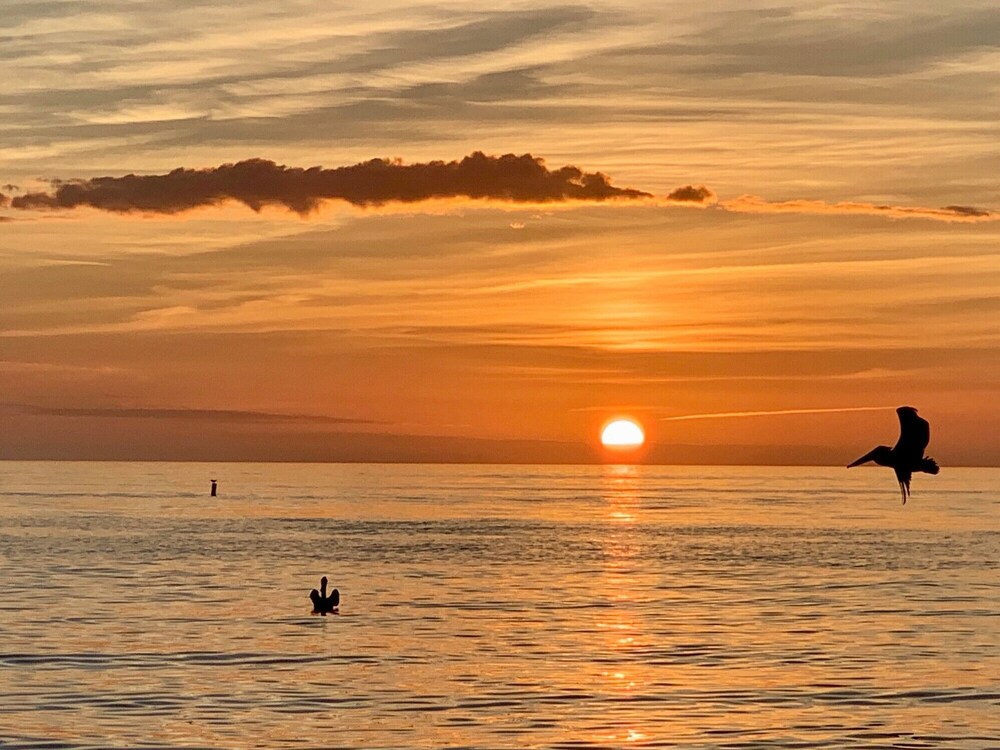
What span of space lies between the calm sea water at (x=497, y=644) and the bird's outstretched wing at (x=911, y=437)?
466 inches

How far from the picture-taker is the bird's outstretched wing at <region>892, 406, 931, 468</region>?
25.7 m

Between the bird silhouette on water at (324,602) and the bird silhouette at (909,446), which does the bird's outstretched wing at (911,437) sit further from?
the bird silhouette on water at (324,602)

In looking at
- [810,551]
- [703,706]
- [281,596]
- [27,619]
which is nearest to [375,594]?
[281,596]

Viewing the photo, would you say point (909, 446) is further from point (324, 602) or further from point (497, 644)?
point (324, 602)

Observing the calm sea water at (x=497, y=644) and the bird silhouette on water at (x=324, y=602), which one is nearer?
the calm sea water at (x=497, y=644)

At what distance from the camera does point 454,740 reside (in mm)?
36781

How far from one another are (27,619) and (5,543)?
42592 millimetres

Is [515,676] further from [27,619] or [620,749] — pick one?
[27,619]

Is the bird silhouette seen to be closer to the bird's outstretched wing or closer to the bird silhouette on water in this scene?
the bird's outstretched wing

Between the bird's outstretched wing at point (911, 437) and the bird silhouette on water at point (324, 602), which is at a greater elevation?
the bird's outstretched wing at point (911, 437)

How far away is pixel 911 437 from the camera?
25953 millimetres

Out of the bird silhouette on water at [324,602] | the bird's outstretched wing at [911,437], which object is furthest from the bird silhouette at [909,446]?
the bird silhouette on water at [324,602]

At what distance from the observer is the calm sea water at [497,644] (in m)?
38.0

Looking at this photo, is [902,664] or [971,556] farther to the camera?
[971,556]
